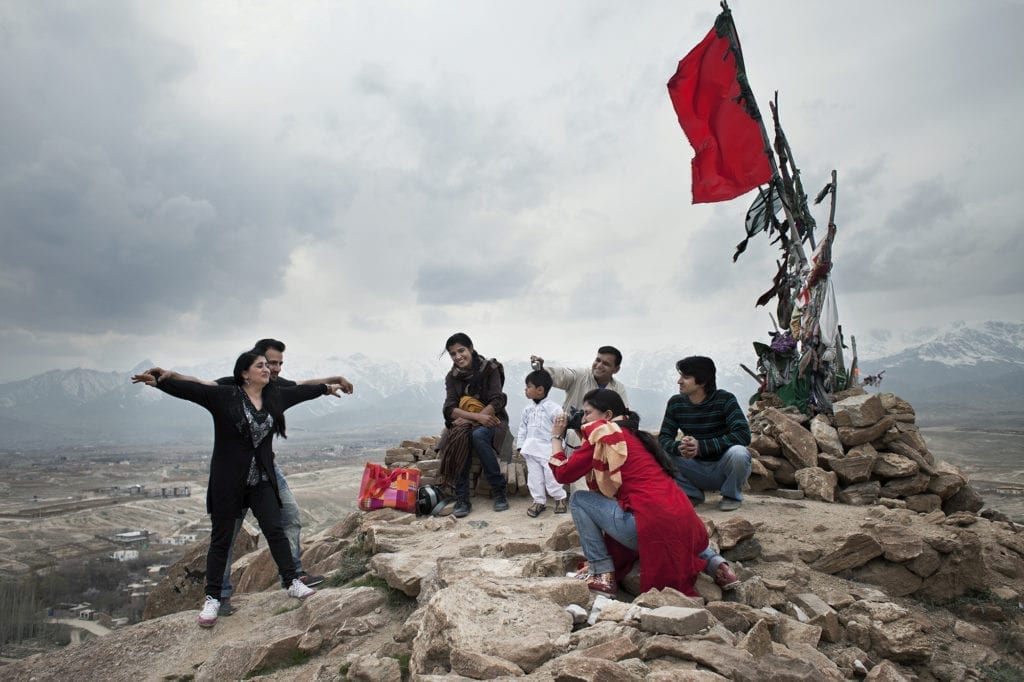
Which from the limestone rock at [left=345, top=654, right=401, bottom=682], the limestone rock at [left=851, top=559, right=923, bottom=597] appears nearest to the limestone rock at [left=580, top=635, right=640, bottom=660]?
the limestone rock at [left=345, top=654, right=401, bottom=682]

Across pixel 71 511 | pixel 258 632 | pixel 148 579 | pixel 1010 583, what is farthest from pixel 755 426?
pixel 71 511

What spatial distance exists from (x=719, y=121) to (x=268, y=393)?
9066mm

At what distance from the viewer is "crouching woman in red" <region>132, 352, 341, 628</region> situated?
4.45 meters

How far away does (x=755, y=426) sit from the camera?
28.4 ft

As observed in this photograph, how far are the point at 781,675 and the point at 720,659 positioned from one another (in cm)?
26

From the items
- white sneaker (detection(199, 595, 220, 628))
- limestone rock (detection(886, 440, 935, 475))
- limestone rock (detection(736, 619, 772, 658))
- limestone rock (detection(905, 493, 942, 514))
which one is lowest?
white sneaker (detection(199, 595, 220, 628))

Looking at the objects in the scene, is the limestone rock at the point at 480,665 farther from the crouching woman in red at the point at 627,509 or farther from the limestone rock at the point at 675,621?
the crouching woman in red at the point at 627,509

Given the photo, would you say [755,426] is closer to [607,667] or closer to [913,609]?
[913,609]

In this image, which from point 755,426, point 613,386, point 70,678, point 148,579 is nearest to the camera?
point 70,678

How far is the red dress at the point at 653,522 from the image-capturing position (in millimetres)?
3527

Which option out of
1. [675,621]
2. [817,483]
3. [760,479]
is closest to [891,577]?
[817,483]

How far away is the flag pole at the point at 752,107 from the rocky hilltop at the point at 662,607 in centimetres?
397

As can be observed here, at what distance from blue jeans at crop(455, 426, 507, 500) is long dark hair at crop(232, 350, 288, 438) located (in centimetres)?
316

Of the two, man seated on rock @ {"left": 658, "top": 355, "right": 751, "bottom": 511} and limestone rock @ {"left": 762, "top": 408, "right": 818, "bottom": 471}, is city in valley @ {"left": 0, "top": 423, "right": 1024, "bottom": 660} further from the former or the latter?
man seated on rock @ {"left": 658, "top": 355, "right": 751, "bottom": 511}
